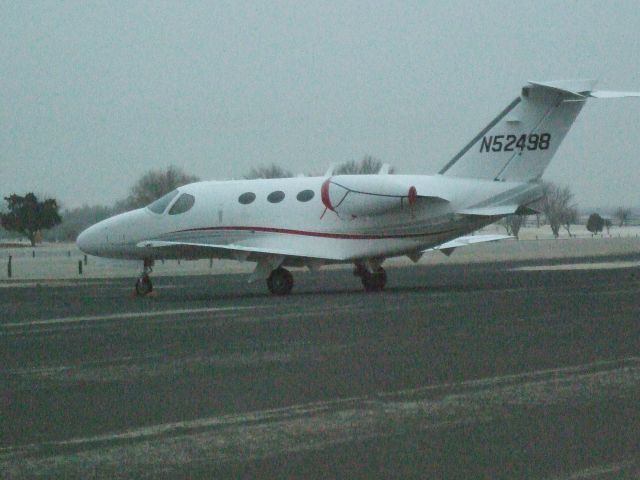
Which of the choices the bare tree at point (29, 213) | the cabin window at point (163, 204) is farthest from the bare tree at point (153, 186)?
the cabin window at point (163, 204)

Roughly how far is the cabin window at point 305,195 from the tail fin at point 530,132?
502 cm

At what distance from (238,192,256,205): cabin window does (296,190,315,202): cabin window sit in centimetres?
148

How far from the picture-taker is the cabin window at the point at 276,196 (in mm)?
33188

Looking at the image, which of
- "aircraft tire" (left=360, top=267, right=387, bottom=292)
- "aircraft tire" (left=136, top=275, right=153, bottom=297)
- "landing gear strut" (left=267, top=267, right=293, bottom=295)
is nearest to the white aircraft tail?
"aircraft tire" (left=360, top=267, right=387, bottom=292)

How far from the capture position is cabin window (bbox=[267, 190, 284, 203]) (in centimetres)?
3319

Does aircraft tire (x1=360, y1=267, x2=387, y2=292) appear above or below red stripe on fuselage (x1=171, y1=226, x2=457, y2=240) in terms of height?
below

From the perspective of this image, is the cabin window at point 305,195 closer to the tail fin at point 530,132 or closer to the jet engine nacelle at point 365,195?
the jet engine nacelle at point 365,195

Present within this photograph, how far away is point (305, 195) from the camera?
32844mm

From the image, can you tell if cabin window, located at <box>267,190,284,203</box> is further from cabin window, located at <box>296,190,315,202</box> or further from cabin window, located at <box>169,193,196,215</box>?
cabin window, located at <box>169,193,196,215</box>

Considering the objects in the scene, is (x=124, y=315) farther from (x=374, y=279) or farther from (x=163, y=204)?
(x=163, y=204)

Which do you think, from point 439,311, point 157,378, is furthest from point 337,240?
point 157,378

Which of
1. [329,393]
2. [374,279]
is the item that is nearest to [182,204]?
[374,279]

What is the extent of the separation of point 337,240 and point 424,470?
2395cm

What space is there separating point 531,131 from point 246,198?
28.1ft
